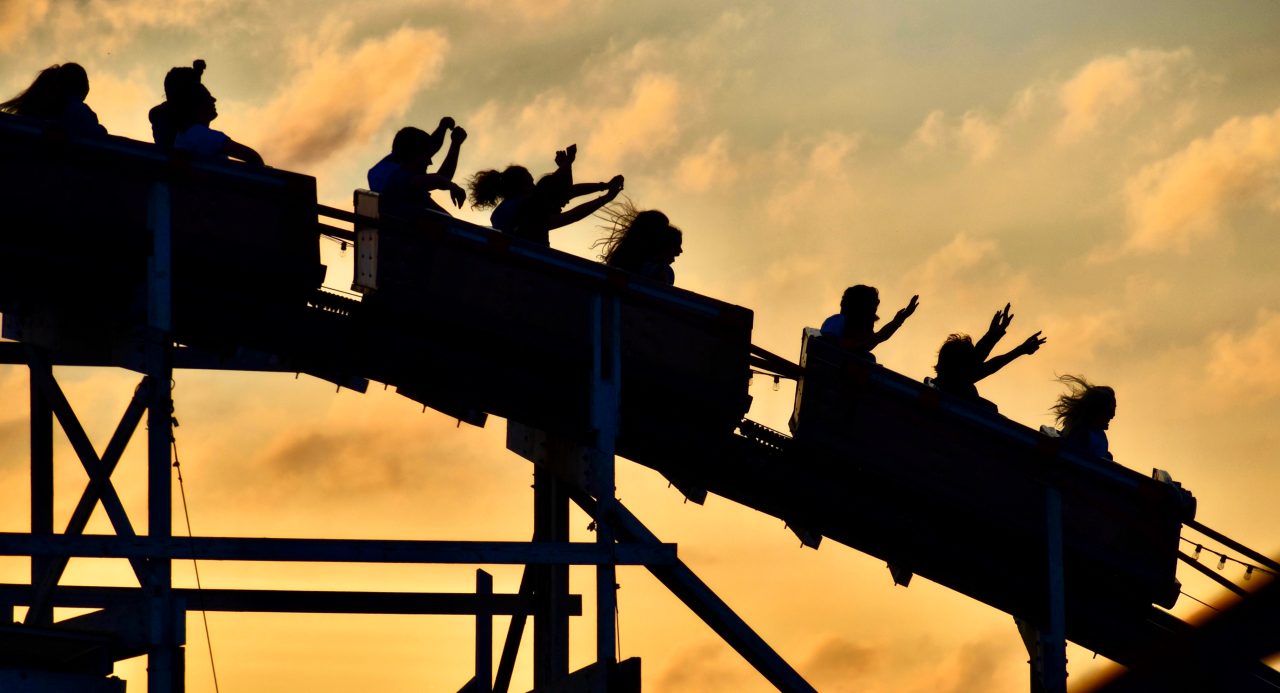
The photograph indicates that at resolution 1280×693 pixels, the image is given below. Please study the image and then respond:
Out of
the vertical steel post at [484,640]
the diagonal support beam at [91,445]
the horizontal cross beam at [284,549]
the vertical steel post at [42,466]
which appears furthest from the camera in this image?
the vertical steel post at [484,640]

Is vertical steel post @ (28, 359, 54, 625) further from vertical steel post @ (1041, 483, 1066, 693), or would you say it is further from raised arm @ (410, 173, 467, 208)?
vertical steel post @ (1041, 483, 1066, 693)

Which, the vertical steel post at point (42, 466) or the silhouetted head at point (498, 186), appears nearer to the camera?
the silhouetted head at point (498, 186)

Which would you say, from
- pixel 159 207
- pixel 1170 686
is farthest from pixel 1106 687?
pixel 159 207

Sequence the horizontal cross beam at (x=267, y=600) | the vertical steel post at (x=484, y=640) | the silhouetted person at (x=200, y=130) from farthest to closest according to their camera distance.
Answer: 1. the vertical steel post at (x=484, y=640)
2. the horizontal cross beam at (x=267, y=600)
3. the silhouetted person at (x=200, y=130)

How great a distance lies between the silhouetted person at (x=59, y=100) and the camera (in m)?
13.6

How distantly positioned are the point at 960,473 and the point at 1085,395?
1.88m

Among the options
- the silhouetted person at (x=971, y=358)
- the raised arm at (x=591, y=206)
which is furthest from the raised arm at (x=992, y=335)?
the raised arm at (x=591, y=206)

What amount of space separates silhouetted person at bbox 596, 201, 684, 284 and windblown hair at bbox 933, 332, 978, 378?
112 inches

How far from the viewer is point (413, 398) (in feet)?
48.9

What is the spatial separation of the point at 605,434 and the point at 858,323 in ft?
9.47

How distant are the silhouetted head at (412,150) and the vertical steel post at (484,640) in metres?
6.38

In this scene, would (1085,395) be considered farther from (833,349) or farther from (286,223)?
(286,223)

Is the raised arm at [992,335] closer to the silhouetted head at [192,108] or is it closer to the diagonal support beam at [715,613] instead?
the diagonal support beam at [715,613]

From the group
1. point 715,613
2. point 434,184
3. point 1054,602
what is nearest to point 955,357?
point 1054,602
